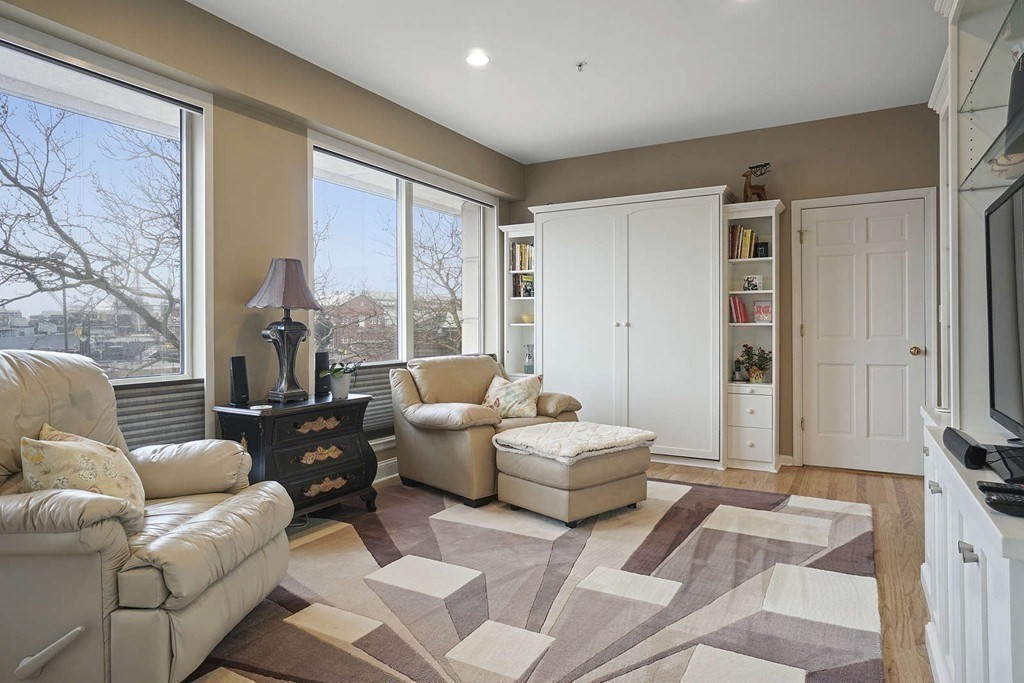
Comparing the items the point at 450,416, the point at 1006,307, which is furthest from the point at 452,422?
the point at 1006,307

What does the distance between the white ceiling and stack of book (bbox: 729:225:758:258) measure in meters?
0.82

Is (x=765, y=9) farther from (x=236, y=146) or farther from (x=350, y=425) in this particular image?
(x=350, y=425)

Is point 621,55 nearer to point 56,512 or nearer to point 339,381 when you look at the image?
point 339,381

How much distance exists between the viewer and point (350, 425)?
3482 millimetres

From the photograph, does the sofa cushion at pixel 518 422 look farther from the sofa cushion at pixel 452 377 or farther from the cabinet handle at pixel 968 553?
the cabinet handle at pixel 968 553

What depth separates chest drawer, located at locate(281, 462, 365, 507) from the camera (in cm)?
312

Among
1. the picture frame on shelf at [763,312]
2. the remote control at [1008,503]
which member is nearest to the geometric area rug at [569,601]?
the remote control at [1008,503]

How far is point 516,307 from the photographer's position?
5910 millimetres

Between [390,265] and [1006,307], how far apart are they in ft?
12.4

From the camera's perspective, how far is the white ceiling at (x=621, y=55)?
306 centimetres

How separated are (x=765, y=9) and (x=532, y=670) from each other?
10.2 ft

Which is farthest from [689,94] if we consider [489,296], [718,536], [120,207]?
[120,207]

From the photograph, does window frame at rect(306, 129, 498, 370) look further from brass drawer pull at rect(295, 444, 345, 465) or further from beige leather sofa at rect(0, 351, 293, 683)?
beige leather sofa at rect(0, 351, 293, 683)

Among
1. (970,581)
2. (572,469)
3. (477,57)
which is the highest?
(477,57)
